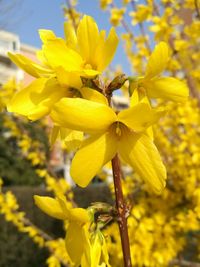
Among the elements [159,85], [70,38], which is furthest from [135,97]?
[70,38]

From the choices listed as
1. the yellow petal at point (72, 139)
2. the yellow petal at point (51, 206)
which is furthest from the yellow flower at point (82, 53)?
the yellow petal at point (51, 206)

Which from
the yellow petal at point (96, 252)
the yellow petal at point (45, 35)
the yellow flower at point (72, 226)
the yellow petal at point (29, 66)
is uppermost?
the yellow petal at point (45, 35)

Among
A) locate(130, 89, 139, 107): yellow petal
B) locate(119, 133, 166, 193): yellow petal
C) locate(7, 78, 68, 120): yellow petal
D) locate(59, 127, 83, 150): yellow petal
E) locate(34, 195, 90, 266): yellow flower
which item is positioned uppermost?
Answer: locate(7, 78, 68, 120): yellow petal

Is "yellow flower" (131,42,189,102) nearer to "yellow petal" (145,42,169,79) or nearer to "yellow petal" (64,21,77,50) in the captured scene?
"yellow petal" (145,42,169,79)

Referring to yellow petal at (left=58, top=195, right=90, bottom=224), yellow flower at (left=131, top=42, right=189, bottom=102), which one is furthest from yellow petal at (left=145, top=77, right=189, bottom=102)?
yellow petal at (left=58, top=195, right=90, bottom=224)

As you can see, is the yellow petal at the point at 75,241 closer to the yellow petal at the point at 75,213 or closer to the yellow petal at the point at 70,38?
the yellow petal at the point at 75,213

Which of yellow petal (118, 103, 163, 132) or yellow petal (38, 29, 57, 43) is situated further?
yellow petal (38, 29, 57, 43)
